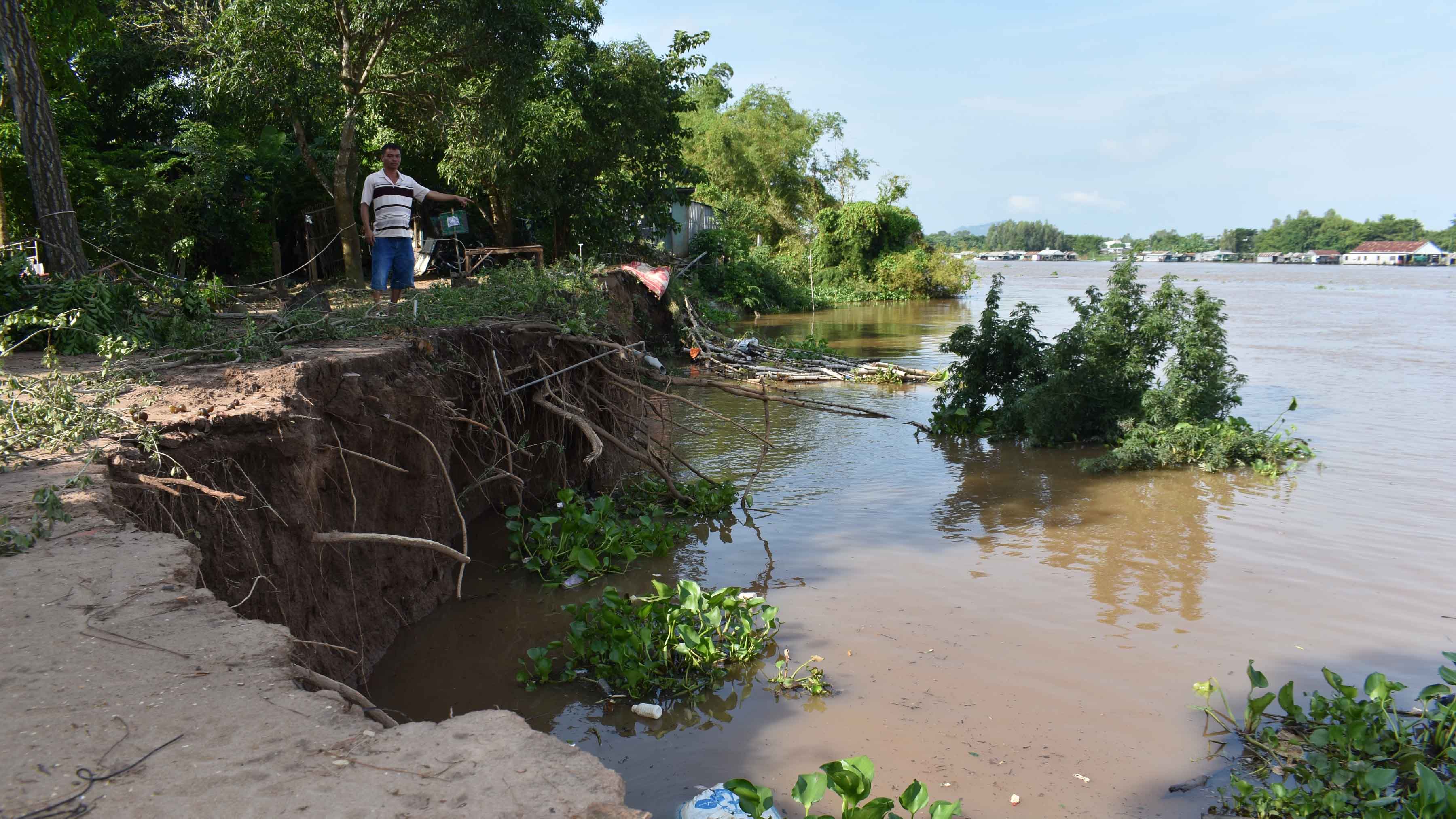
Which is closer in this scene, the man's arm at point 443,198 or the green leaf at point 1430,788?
the green leaf at point 1430,788

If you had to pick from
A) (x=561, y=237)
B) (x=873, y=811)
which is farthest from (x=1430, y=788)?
(x=561, y=237)

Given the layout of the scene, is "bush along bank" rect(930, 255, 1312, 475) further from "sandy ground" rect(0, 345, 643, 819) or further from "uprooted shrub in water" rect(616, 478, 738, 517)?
"sandy ground" rect(0, 345, 643, 819)

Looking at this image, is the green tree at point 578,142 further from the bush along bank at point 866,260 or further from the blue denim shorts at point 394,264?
the bush along bank at point 866,260

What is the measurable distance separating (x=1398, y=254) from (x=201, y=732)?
98.0 metres

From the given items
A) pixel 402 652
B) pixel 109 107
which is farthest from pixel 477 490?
pixel 109 107

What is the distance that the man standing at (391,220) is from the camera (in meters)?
7.70

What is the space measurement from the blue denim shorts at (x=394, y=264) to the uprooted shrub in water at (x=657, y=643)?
155 inches

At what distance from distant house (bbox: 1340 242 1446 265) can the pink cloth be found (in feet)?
283

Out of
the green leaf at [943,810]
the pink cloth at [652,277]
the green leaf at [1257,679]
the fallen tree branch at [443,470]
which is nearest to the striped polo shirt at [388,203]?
the fallen tree branch at [443,470]

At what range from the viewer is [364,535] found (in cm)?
380

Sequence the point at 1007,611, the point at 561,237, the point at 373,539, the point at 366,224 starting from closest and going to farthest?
the point at 373,539 → the point at 1007,611 → the point at 366,224 → the point at 561,237

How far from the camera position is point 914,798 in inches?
134

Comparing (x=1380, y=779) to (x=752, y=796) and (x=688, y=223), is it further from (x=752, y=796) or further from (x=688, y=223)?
(x=688, y=223)

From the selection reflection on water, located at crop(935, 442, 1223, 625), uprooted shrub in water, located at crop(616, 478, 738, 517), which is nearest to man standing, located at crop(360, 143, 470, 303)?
uprooted shrub in water, located at crop(616, 478, 738, 517)
